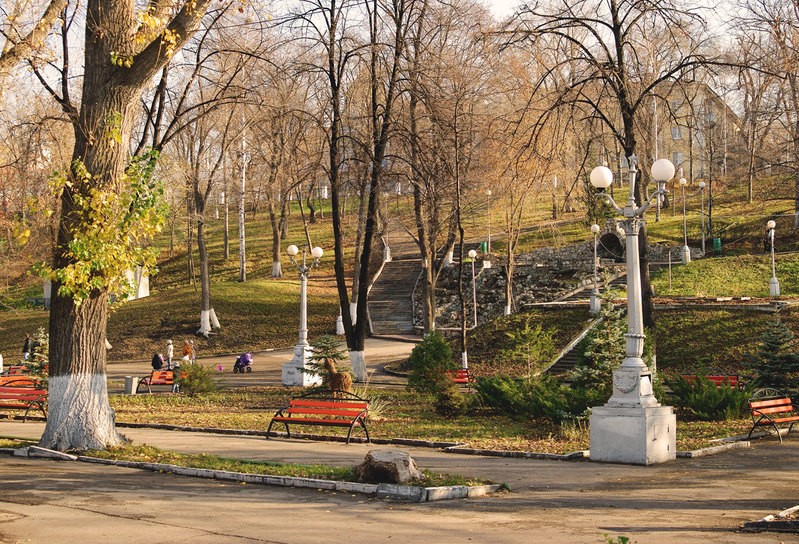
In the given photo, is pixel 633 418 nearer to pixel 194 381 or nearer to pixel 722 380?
pixel 722 380

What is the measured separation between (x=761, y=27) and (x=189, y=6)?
1573 cm

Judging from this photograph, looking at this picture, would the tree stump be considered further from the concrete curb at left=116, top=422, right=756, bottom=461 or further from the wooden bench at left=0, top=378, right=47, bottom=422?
the wooden bench at left=0, top=378, right=47, bottom=422

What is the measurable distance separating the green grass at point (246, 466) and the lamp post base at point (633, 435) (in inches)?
133

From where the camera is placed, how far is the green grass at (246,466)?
10.7m

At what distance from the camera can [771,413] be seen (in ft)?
54.4

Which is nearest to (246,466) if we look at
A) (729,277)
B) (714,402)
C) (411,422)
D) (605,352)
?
(411,422)

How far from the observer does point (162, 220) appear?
1337 centimetres

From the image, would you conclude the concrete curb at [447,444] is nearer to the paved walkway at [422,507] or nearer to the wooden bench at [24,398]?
the paved walkway at [422,507]

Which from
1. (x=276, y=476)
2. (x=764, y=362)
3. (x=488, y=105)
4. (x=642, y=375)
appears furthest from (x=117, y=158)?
(x=488, y=105)

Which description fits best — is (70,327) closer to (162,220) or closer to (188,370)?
(162,220)

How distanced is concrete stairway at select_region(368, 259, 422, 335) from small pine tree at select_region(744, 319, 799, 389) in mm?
28148

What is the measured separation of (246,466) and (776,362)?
47.0ft

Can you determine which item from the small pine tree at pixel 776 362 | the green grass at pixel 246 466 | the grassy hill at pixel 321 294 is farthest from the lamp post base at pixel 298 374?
the green grass at pixel 246 466

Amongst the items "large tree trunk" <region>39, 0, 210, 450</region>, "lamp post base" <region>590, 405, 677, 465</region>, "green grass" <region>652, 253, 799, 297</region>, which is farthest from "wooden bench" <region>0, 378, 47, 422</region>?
"green grass" <region>652, 253, 799, 297</region>
